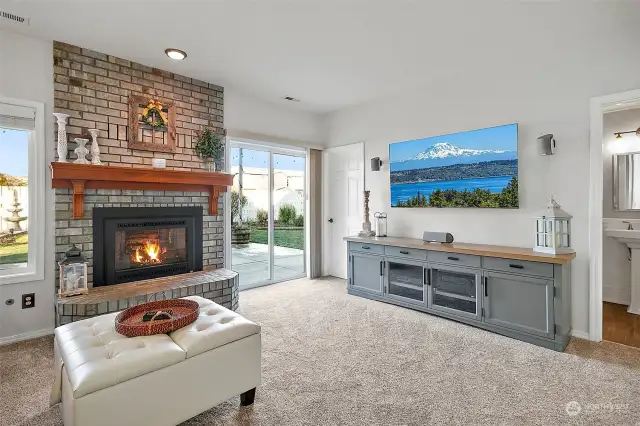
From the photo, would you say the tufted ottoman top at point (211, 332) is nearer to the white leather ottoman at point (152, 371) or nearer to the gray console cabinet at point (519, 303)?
the white leather ottoman at point (152, 371)

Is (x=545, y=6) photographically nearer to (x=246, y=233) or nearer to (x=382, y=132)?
(x=382, y=132)

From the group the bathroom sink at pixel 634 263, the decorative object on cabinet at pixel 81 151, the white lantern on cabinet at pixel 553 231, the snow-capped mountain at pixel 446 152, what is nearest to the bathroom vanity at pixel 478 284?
the white lantern on cabinet at pixel 553 231

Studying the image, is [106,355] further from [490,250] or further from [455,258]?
[490,250]

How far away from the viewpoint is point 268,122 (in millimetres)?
4707

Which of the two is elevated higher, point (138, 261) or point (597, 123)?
point (597, 123)

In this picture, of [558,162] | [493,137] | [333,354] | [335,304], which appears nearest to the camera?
[333,354]

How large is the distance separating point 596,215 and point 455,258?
4.05ft

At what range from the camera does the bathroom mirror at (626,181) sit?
3820 mm

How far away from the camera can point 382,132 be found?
4594 millimetres

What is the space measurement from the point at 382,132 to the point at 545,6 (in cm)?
235

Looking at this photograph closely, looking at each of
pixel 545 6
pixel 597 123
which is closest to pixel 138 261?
pixel 545 6

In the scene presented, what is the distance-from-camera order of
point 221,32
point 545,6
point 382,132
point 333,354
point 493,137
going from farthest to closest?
point 382,132 → point 493,137 → point 221,32 → point 333,354 → point 545,6

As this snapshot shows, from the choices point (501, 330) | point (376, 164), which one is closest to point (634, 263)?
point (501, 330)

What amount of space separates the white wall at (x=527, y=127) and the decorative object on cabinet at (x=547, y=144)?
81 millimetres
